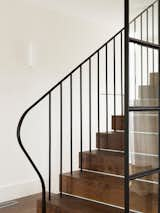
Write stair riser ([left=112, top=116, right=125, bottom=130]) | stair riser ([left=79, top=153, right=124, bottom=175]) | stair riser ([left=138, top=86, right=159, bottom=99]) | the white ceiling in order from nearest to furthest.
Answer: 1. stair riser ([left=138, top=86, right=159, bottom=99])
2. stair riser ([left=79, top=153, right=124, bottom=175])
3. stair riser ([left=112, top=116, right=125, bottom=130])
4. the white ceiling

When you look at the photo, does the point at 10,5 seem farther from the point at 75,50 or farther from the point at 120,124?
the point at 120,124

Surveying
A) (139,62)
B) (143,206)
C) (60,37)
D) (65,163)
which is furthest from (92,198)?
(60,37)

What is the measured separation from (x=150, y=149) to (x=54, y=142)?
2717 millimetres

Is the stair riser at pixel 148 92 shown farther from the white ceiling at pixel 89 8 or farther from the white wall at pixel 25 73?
the white wall at pixel 25 73

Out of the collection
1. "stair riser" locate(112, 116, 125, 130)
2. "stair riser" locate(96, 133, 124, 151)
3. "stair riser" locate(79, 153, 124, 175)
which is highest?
"stair riser" locate(112, 116, 125, 130)

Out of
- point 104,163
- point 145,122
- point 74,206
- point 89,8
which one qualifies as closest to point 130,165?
point 145,122

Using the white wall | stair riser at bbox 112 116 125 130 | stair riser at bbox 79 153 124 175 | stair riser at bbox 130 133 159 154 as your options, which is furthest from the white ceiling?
stair riser at bbox 130 133 159 154

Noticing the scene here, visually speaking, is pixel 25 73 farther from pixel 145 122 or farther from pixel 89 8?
pixel 145 122

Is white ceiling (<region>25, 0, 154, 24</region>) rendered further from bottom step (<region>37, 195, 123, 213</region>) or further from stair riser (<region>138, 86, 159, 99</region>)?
bottom step (<region>37, 195, 123, 213</region>)

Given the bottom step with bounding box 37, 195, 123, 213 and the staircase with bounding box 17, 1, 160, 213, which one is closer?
the staircase with bounding box 17, 1, 160, 213

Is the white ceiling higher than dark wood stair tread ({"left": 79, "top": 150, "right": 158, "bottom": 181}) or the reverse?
higher

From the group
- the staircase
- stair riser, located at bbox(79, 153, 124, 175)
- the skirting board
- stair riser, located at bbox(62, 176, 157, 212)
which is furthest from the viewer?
the skirting board

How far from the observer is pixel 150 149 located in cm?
261

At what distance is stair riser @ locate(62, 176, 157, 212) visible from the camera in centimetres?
265
